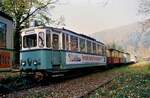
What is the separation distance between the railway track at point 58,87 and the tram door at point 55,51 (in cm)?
112

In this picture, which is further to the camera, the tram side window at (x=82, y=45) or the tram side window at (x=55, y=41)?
the tram side window at (x=82, y=45)

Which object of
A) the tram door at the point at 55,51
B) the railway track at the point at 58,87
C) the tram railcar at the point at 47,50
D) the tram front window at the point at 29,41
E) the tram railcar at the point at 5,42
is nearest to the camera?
the railway track at the point at 58,87

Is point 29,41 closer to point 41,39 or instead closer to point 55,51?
point 41,39

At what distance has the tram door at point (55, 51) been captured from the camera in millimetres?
19625

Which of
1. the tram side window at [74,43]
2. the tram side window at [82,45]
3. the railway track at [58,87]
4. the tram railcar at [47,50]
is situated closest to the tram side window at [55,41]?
the tram railcar at [47,50]

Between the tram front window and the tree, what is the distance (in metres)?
17.2

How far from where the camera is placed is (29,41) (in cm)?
2022

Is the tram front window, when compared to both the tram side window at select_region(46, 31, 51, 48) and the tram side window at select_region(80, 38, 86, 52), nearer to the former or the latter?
the tram side window at select_region(46, 31, 51, 48)

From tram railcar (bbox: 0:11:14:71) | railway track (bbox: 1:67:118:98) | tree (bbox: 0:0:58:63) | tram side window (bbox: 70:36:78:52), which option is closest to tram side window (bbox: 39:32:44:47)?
tram railcar (bbox: 0:11:14:71)

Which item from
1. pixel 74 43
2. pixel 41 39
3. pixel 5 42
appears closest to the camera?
pixel 5 42

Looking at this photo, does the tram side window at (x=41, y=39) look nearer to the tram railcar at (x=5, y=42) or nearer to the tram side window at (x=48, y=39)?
the tram side window at (x=48, y=39)

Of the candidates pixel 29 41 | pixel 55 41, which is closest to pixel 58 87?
pixel 55 41

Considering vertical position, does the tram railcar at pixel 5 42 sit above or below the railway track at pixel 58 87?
above

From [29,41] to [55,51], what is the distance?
5.30 feet
